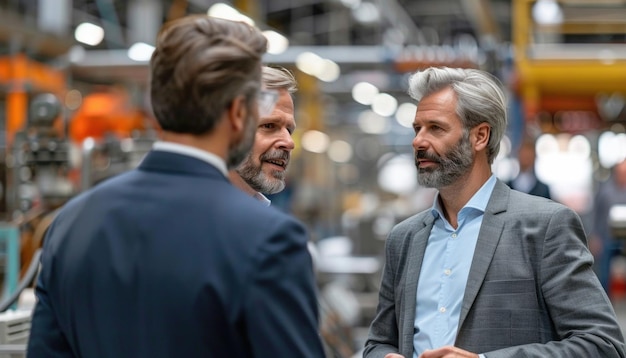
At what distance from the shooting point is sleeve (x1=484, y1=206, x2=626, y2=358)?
2.40 metres

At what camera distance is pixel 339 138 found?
26.4 metres

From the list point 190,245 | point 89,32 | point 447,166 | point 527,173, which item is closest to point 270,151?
point 447,166

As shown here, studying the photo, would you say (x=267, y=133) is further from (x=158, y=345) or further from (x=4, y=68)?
(x=4, y=68)

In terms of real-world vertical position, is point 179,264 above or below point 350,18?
below

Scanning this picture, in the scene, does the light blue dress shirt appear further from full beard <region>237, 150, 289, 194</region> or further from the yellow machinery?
the yellow machinery

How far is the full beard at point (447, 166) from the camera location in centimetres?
265

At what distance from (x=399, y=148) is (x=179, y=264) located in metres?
45.5

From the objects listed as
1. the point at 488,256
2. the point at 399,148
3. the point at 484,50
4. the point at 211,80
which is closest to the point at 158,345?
the point at 211,80

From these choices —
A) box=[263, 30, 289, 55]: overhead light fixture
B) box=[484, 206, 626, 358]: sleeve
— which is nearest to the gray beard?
box=[484, 206, 626, 358]: sleeve

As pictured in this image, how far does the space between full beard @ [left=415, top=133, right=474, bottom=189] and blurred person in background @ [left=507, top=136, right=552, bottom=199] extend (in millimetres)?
5652

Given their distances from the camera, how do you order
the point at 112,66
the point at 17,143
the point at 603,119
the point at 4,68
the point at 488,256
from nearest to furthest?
the point at 488,256
the point at 17,143
the point at 112,66
the point at 603,119
the point at 4,68

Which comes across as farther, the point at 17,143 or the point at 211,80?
the point at 17,143

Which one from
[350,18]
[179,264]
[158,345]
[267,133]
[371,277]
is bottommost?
[371,277]

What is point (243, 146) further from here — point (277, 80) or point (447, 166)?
point (277, 80)
